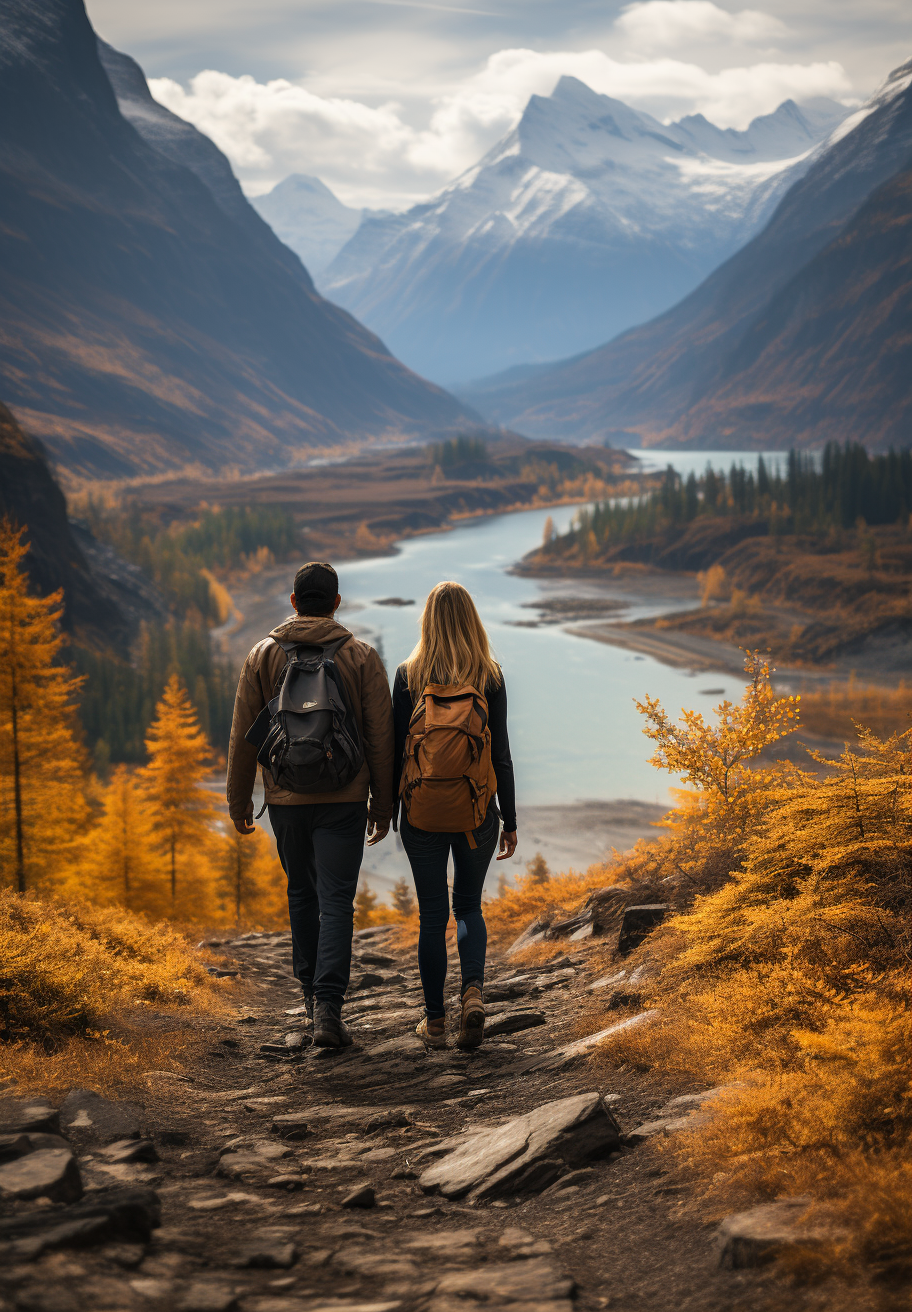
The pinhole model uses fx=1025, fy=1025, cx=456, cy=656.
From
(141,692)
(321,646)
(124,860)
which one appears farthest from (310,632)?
(141,692)

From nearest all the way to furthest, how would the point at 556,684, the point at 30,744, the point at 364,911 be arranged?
the point at 30,744, the point at 364,911, the point at 556,684

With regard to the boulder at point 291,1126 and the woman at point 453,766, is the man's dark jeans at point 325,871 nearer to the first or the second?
the woman at point 453,766

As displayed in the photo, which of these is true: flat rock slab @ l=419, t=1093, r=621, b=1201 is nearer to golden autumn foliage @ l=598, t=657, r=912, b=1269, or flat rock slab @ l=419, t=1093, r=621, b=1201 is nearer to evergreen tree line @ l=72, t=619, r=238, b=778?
golden autumn foliage @ l=598, t=657, r=912, b=1269

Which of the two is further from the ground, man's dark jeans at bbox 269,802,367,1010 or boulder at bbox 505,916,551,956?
man's dark jeans at bbox 269,802,367,1010

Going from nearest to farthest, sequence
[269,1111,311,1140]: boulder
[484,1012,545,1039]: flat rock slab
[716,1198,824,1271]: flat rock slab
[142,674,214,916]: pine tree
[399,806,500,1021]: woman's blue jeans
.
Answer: [716,1198,824,1271]: flat rock slab < [269,1111,311,1140]: boulder < [399,806,500,1021]: woman's blue jeans < [484,1012,545,1039]: flat rock slab < [142,674,214,916]: pine tree

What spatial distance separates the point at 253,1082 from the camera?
A: 730 cm

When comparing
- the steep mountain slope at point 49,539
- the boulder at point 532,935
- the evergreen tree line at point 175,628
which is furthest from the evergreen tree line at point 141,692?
the boulder at point 532,935

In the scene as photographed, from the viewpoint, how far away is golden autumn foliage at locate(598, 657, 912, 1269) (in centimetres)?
443

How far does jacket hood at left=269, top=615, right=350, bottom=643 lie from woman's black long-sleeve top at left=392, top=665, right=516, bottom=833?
53 centimetres

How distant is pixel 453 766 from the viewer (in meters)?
6.64

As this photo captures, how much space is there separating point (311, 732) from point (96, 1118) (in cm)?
255

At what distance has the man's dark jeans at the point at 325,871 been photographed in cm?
709

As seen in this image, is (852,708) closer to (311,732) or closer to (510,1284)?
(311,732)

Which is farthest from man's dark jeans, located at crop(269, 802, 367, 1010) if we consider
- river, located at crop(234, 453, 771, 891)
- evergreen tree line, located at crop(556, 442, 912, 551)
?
evergreen tree line, located at crop(556, 442, 912, 551)
